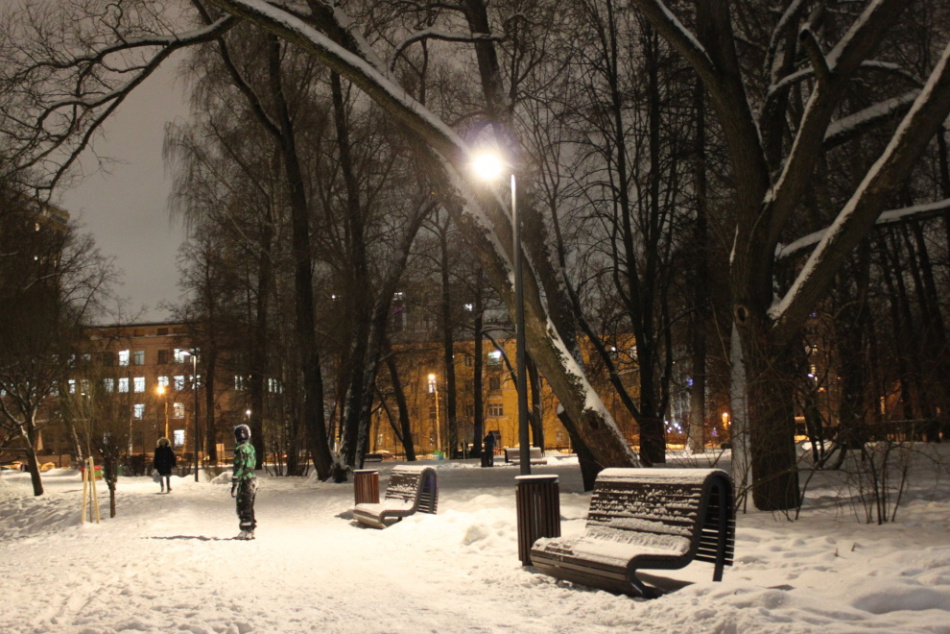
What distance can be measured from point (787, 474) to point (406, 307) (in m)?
26.9

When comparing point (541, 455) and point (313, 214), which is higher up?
point (313, 214)

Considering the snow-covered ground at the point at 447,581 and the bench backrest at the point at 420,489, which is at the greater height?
the bench backrest at the point at 420,489

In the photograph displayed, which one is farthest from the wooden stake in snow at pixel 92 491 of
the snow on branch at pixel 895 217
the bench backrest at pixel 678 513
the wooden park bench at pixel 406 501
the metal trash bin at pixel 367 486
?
the snow on branch at pixel 895 217

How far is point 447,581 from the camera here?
26.7ft

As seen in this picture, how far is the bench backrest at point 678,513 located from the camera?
22.8 feet

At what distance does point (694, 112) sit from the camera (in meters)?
20.3

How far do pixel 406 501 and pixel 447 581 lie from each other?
18.0 ft

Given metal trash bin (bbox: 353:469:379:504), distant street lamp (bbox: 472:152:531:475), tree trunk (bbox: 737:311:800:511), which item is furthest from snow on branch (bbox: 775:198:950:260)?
metal trash bin (bbox: 353:469:379:504)

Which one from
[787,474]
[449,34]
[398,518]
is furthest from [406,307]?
[787,474]

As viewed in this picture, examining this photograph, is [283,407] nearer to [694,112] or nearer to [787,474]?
[694,112]

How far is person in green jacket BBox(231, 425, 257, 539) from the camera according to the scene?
1238 centimetres

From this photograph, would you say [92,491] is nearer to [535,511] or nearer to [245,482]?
[245,482]

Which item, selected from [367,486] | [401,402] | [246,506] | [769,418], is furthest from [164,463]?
[769,418]

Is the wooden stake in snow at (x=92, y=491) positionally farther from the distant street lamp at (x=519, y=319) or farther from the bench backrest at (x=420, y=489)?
the distant street lamp at (x=519, y=319)
